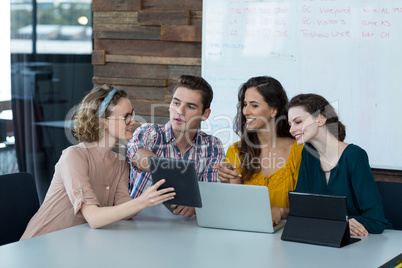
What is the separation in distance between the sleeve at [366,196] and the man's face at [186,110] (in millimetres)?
862

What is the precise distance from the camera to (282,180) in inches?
103

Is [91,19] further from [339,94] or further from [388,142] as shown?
[388,142]

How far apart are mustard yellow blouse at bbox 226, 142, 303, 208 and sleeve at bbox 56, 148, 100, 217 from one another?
754mm

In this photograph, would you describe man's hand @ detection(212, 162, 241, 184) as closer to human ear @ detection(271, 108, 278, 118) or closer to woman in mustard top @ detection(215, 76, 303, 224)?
woman in mustard top @ detection(215, 76, 303, 224)

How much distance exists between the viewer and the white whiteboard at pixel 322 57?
3.47 metres

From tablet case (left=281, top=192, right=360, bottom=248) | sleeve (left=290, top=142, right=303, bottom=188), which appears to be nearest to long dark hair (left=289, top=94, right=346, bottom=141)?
sleeve (left=290, top=142, right=303, bottom=188)

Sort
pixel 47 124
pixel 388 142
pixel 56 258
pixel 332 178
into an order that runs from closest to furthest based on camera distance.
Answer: pixel 56 258
pixel 332 178
pixel 388 142
pixel 47 124

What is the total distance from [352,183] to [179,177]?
2.44 ft

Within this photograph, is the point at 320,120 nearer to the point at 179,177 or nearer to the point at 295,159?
the point at 295,159

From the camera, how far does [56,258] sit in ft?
5.92

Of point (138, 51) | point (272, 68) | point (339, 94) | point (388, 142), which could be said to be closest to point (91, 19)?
point (138, 51)

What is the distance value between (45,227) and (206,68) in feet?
6.72

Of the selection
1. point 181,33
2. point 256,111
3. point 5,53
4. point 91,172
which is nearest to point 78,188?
point 91,172

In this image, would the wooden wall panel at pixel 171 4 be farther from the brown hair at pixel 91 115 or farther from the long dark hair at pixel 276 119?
the brown hair at pixel 91 115
